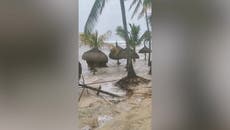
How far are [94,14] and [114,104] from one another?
1.44 feet

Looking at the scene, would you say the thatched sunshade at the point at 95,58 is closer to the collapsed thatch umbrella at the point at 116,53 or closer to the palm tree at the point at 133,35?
the collapsed thatch umbrella at the point at 116,53

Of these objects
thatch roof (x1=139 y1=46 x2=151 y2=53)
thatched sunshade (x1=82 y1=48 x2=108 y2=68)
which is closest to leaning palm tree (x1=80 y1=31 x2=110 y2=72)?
thatched sunshade (x1=82 y1=48 x2=108 y2=68)

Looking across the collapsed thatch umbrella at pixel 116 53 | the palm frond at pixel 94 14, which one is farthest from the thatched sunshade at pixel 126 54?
the palm frond at pixel 94 14

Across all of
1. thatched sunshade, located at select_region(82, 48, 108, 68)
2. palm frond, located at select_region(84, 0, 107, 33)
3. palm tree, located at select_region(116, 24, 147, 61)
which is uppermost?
palm frond, located at select_region(84, 0, 107, 33)

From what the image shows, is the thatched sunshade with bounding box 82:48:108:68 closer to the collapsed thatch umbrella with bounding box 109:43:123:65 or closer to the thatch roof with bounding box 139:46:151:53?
the collapsed thatch umbrella with bounding box 109:43:123:65

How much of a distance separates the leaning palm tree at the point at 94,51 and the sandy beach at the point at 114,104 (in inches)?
0.8

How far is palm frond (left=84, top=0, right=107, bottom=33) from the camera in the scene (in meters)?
1.17

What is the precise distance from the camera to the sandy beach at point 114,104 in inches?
47.3

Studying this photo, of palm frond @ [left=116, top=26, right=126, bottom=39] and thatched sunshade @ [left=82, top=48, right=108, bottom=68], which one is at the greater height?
palm frond @ [left=116, top=26, right=126, bottom=39]

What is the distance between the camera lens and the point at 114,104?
3.96 feet
